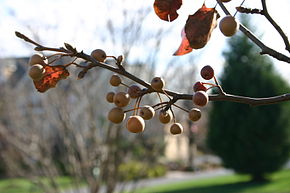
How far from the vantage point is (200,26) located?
674 millimetres

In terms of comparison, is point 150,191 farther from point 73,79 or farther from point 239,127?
point 73,79

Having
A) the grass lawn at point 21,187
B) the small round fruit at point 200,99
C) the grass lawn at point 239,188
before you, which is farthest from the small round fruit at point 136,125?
the grass lawn at point 239,188

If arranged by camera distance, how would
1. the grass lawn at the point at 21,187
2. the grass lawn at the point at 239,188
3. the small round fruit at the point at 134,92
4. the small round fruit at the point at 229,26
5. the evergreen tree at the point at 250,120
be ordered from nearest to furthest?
the small round fruit at the point at 229,26 → the small round fruit at the point at 134,92 → the grass lawn at the point at 21,187 → the grass lawn at the point at 239,188 → the evergreen tree at the point at 250,120

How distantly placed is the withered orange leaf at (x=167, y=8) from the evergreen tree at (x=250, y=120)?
10.1 meters

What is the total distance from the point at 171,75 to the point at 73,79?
4.03 feet

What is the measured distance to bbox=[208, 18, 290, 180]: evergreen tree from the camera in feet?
34.6

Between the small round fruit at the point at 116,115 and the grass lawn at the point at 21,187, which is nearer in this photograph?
the small round fruit at the point at 116,115

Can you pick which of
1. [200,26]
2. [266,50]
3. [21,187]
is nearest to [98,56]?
[200,26]

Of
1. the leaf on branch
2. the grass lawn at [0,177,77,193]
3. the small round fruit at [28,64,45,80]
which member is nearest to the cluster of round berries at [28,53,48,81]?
the small round fruit at [28,64,45,80]

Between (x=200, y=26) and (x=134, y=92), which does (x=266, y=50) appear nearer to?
(x=200, y=26)

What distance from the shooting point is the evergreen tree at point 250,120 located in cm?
1053

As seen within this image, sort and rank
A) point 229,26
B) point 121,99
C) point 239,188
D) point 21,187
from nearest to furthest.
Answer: point 229,26 < point 121,99 < point 21,187 < point 239,188

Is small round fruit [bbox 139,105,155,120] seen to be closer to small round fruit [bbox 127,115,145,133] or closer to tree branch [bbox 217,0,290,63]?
small round fruit [bbox 127,115,145,133]

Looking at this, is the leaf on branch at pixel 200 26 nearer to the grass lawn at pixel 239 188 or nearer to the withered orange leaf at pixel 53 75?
the withered orange leaf at pixel 53 75
